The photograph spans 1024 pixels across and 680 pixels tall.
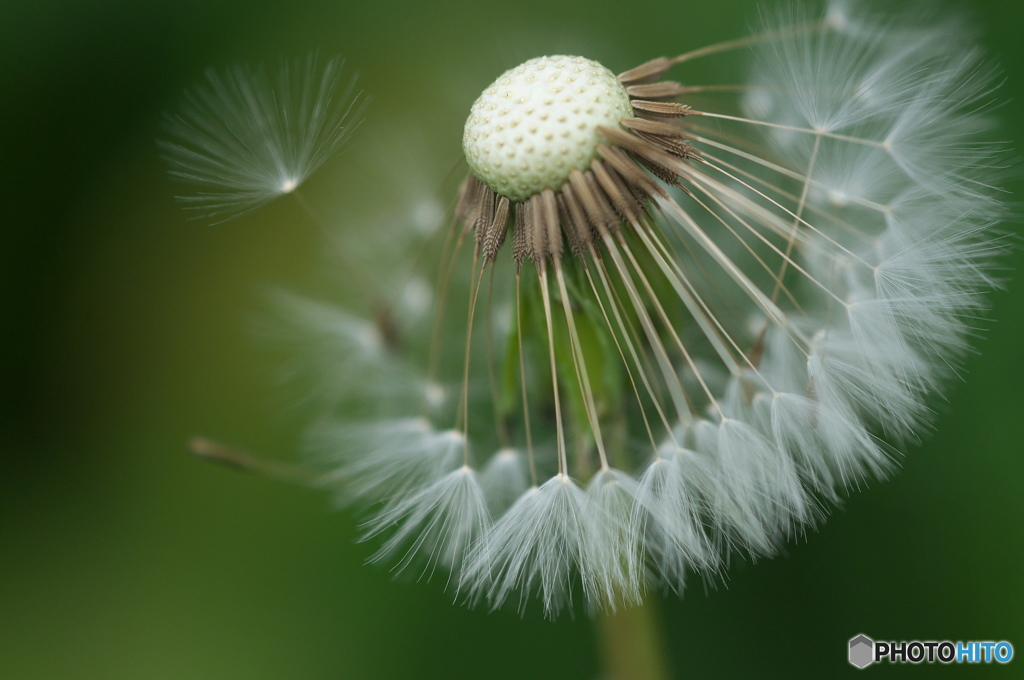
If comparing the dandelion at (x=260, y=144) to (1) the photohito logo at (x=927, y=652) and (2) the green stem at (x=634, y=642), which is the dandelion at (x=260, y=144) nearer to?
(2) the green stem at (x=634, y=642)

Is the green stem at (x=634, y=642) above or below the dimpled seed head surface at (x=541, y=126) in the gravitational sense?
below

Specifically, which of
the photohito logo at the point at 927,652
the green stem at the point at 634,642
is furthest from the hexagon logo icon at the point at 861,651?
the green stem at the point at 634,642

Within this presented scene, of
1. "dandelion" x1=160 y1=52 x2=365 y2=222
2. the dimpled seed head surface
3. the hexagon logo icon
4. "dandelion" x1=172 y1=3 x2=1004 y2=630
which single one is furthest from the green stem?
"dandelion" x1=160 y1=52 x2=365 y2=222

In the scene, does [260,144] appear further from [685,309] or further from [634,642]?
[634,642]

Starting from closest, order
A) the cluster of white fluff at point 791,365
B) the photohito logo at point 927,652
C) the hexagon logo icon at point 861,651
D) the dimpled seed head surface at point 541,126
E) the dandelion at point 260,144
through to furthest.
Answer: the dimpled seed head surface at point 541,126
the cluster of white fluff at point 791,365
the dandelion at point 260,144
the photohito logo at point 927,652
the hexagon logo icon at point 861,651

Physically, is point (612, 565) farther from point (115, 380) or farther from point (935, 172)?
point (115, 380)

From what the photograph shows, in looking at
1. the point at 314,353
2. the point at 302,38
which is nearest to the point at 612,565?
the point at 314,353

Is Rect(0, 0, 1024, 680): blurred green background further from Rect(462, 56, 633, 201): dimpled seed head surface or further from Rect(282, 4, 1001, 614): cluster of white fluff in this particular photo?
Rect(462, 56, 633, 201): dimpled seed head surface
